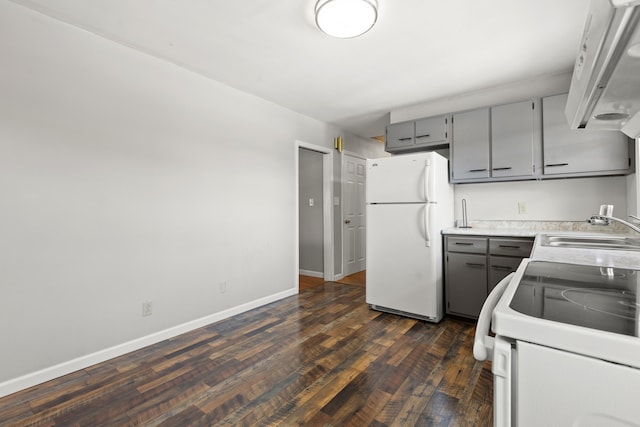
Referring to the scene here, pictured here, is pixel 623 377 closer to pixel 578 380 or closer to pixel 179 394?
pixel 578 380

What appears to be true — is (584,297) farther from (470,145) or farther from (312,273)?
(312,273)

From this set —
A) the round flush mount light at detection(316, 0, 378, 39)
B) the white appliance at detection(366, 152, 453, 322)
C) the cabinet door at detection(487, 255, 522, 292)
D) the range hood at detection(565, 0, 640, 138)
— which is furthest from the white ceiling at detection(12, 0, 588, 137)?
the cabinet door at detection(487, 255, 522, 292)

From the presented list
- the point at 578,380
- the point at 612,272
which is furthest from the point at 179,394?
the point at 612,272

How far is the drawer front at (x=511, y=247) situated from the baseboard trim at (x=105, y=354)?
8.35ft

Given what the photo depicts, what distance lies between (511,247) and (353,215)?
8.84ft

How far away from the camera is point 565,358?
63 cm

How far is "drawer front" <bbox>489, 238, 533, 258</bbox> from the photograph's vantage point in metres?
2.70

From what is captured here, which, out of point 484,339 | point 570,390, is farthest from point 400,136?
point 570,390

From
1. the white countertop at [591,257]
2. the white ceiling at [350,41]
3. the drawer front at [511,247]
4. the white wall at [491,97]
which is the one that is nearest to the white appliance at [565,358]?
the white countertop at [591,257]

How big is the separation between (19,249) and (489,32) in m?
3.55

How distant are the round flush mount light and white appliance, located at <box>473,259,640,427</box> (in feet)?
6.14

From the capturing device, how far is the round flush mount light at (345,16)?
1909mm

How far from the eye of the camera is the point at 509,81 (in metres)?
3.17

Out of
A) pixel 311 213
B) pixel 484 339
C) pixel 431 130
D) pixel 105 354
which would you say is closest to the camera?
pixel 484 339
